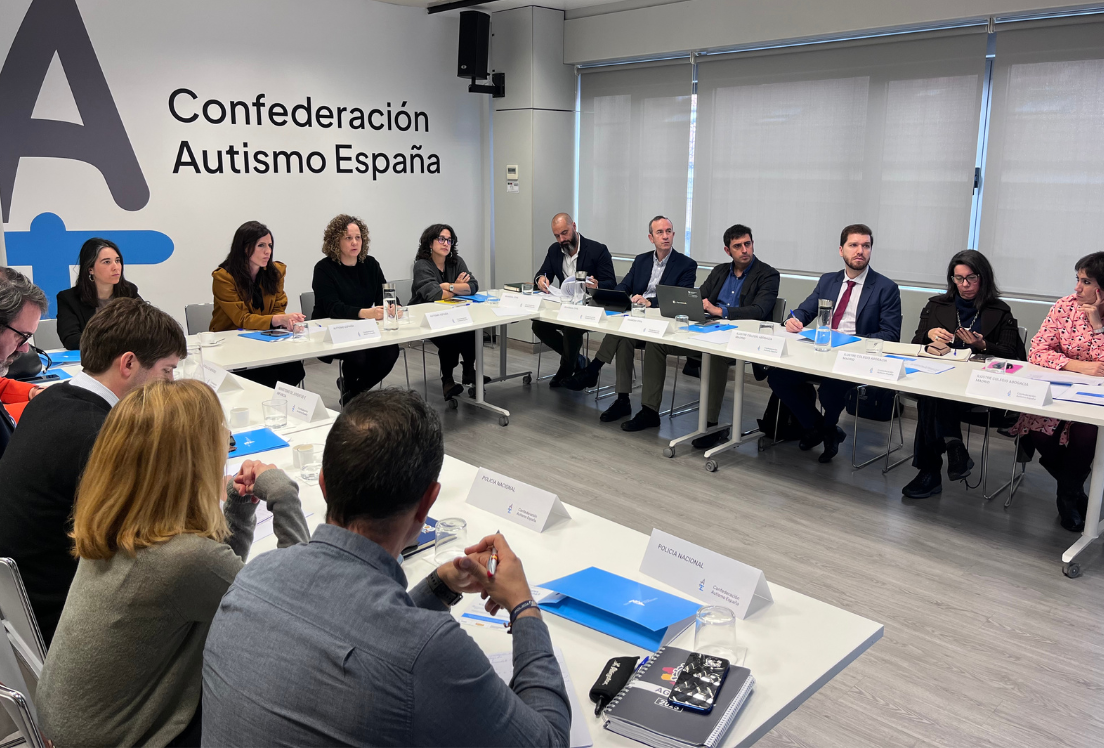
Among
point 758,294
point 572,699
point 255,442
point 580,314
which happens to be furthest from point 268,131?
point 572,699

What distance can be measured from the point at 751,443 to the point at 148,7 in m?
5.25

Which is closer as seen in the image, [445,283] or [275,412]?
[275,412]

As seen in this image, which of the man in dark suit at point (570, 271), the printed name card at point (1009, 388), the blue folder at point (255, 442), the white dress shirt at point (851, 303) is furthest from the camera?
the man in dark suit at point (570, 271)

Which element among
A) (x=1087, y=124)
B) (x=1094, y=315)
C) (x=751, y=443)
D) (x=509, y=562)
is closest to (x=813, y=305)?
(x=751, y=443)

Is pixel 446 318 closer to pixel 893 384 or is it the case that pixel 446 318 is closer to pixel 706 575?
pixel 893 384

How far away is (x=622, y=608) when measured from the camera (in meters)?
1.86

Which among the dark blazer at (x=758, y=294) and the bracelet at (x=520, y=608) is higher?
the dark blazer at (x=758, y=294)

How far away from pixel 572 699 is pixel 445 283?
4.87 meters

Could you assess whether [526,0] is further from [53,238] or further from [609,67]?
[53,238]

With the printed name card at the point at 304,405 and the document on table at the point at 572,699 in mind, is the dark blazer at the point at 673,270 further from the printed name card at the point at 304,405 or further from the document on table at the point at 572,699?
the document on table at the point at 572,699

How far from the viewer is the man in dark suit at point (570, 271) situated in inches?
256

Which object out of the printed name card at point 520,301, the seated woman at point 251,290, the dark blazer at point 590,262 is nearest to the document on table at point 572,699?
the seated woman at point 251,290

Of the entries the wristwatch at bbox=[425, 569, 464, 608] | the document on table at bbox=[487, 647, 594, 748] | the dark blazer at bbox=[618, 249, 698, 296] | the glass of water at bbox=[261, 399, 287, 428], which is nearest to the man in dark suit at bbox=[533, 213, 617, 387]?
the dark blazer at bbox=[618, 249, 698, 296]

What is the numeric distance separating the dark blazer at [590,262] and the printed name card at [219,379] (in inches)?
125
